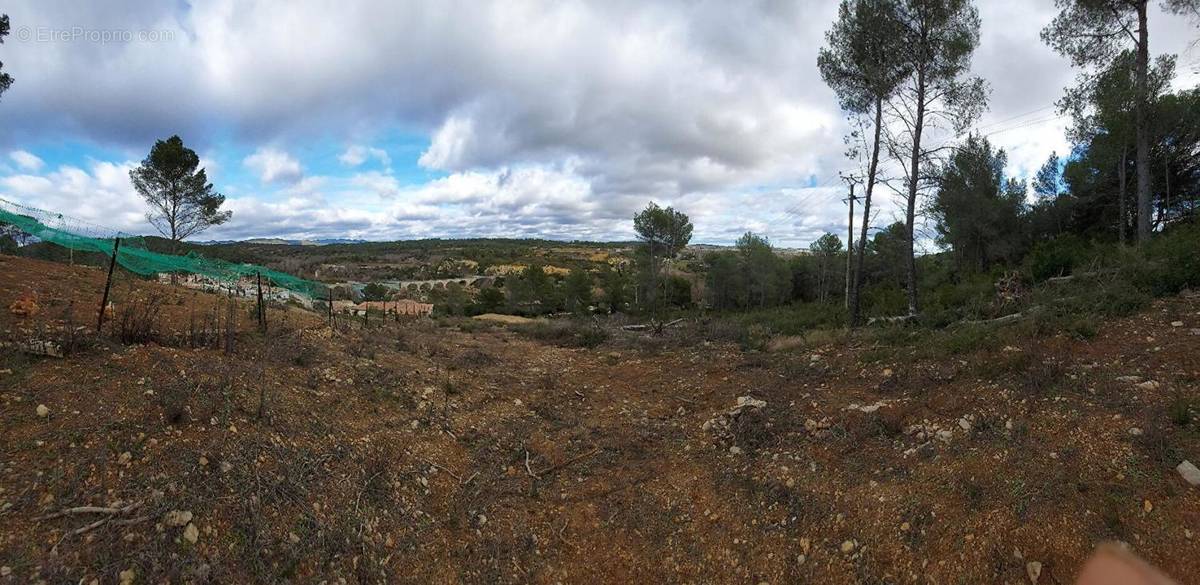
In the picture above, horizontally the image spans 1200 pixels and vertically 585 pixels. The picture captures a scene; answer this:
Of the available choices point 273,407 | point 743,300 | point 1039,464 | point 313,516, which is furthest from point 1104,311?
point 743,300

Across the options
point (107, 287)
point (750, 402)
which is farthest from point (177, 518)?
point (750, 402)

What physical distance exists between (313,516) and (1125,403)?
7.21 meters

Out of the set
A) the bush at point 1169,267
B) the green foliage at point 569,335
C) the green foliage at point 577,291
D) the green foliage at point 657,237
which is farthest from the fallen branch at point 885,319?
the green foliage at point 577,291

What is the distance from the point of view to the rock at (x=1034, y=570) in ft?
11.3

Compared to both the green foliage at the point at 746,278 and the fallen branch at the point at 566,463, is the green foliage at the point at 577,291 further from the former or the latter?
the fallen branch at the point at 566,463

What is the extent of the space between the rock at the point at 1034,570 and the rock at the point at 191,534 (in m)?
5.52

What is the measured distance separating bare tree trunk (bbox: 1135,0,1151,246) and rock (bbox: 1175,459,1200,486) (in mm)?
10504

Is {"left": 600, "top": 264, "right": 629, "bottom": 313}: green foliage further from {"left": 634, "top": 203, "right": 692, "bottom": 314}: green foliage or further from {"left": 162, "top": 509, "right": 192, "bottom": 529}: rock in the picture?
{"left": 162, "top": 509, "right": 192, "bottom": 529}: rock

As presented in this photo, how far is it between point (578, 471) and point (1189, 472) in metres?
4.92

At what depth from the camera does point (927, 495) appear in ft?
14.4

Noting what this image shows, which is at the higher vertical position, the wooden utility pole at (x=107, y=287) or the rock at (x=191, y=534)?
the wooden utility pole at (x=107, y=287)

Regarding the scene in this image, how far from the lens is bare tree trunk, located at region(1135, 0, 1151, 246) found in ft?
37.8

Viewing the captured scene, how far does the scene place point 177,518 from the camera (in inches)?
142

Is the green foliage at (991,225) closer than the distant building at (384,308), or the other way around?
the distant building at (384,308)
